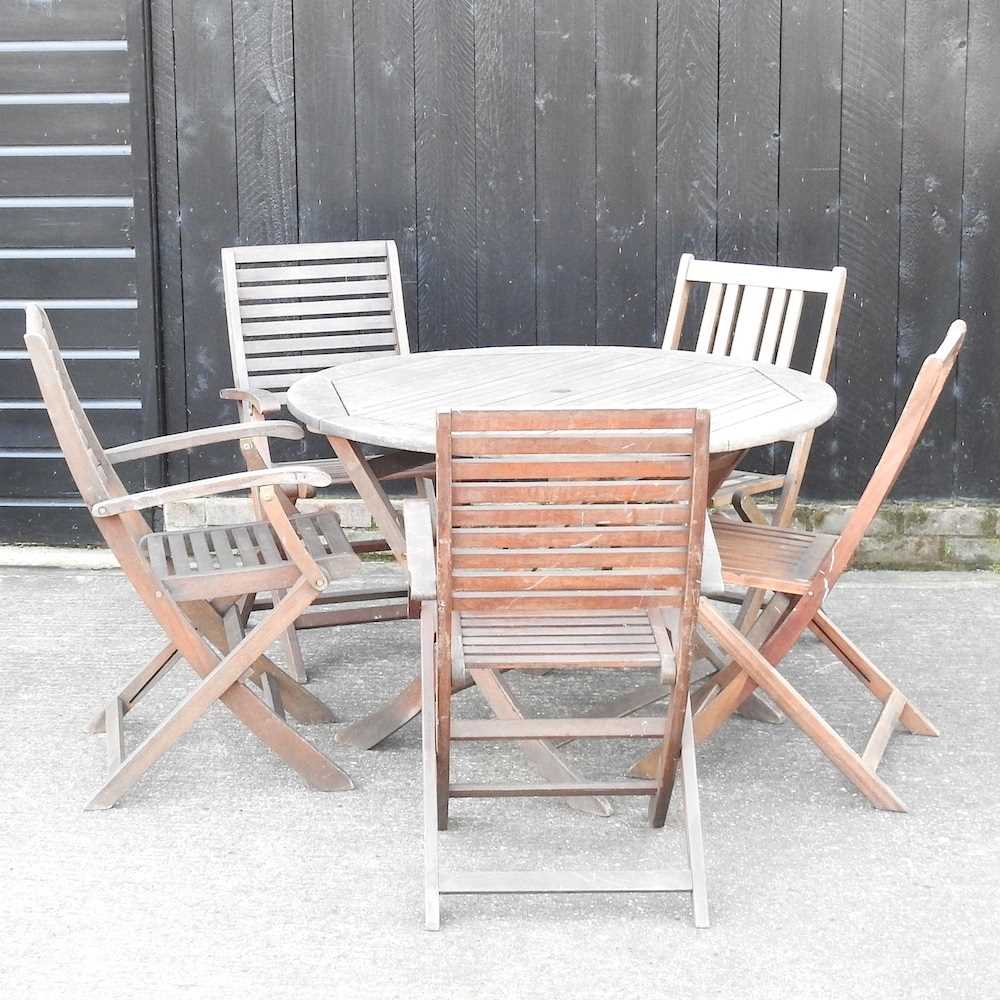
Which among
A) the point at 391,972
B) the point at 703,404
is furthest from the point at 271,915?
the point at 703,404

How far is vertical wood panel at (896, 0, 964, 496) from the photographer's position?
5.07 m

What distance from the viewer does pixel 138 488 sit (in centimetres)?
552

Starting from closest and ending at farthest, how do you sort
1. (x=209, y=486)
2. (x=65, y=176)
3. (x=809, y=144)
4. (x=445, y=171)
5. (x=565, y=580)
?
(x=565, y=580) < (x=209, y=486) < (x=809, y=144) < (x=445, y=171) < (x=65, y=176)

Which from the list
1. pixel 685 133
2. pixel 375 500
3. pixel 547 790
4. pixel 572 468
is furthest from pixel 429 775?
pixel 685 133

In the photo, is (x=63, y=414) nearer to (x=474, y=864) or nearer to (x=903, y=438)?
(x=474, y=864)

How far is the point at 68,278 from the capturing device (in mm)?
5422

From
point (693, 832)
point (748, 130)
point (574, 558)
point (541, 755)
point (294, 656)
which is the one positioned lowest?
point (294, 656)

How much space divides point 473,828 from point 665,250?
8.80 feet

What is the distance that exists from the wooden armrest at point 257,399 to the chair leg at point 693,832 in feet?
5.68

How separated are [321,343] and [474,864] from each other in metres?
2.23

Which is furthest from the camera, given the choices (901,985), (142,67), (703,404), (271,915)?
(142,67)

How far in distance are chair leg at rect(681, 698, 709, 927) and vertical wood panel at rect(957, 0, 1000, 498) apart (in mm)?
2786

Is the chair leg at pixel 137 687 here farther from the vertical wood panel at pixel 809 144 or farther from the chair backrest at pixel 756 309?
the vertical wood panel at pixel 809 144

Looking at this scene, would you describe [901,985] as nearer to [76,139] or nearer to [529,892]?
[529,892]
